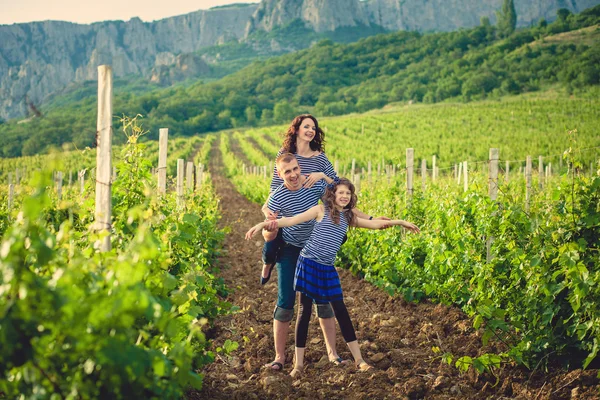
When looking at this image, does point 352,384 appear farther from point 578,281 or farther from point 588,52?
point 588,52

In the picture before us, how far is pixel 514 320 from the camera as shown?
4.30 meters

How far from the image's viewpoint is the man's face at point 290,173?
4.43 m

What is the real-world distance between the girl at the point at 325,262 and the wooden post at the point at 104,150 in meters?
1.50

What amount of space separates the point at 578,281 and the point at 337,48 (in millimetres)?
141592

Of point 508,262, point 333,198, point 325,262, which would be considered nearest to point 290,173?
point 333,198

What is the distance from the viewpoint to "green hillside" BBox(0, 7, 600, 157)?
72938 mm

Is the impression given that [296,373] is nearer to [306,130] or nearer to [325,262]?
[325,262]

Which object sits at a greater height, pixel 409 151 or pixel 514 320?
pixel 409 151

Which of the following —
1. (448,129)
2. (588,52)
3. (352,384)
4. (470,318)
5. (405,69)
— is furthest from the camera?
(405,69)

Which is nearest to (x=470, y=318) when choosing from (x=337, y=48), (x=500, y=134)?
(x=500, y=134)

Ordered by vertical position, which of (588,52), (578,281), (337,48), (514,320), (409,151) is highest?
(337,48)

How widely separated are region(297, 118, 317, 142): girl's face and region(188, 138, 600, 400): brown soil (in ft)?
5.50

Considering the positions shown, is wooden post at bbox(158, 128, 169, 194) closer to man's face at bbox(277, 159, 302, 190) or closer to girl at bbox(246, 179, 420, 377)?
man's face at bbox(277, 159, 302, 190)

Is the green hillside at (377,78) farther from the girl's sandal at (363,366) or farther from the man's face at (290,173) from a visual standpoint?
the girl's sandal at (363,366)
